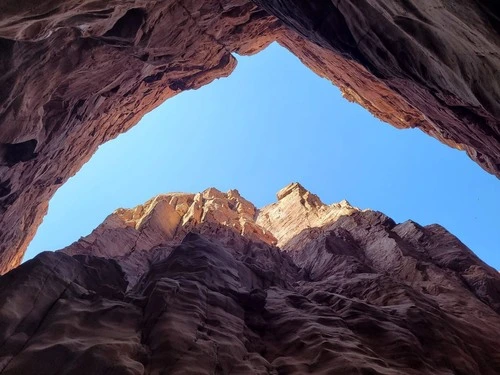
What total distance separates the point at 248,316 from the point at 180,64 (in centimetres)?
1873

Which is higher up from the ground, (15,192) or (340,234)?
(340,234)

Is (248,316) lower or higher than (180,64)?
lower

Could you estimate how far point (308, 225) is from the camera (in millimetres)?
47594

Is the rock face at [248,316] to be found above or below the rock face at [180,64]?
below

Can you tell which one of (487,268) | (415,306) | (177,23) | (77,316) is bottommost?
(77,316)

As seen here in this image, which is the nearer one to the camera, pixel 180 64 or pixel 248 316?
pixel 248 316

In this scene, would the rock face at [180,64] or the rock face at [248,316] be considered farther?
the rock face at [248,316]

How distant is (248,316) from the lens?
16.9m

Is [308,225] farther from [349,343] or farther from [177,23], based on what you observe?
[349,343]

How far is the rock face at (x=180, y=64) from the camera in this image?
1132cm

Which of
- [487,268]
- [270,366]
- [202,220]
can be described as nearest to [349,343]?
[270,366]

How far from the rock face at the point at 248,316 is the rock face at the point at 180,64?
7324 mm

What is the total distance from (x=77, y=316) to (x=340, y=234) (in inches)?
1015

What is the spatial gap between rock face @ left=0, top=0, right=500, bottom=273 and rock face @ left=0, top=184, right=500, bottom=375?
7.32 metres
